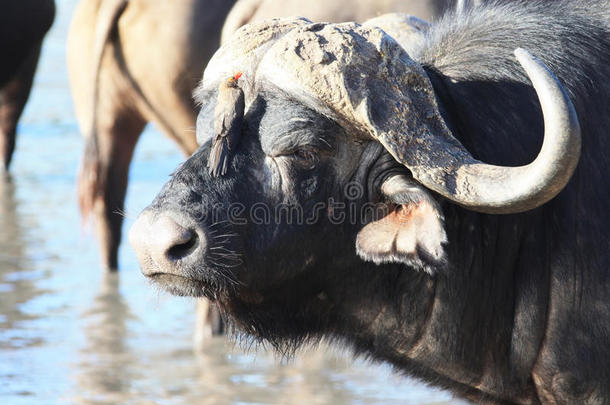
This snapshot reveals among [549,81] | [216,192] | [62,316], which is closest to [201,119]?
[216,192]

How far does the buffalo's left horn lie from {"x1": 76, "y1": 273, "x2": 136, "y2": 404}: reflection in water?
8.11 feet

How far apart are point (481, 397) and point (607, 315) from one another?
46 cm

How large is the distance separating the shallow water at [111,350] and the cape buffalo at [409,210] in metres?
0.44

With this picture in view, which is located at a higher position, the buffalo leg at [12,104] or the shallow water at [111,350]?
the buffalo leg at [12,104]

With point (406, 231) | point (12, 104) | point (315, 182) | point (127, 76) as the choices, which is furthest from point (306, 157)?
point (12, 104)

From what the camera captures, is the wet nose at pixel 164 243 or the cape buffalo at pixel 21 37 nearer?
the wet nose at pixel 164 243

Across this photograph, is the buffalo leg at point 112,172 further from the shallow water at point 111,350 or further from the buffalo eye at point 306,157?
the buffalo eye at point 306,157

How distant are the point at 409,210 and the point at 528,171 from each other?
1.16 ft

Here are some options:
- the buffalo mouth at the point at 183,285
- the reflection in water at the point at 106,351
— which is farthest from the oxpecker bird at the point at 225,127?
the reflection in water at the point at 106,351

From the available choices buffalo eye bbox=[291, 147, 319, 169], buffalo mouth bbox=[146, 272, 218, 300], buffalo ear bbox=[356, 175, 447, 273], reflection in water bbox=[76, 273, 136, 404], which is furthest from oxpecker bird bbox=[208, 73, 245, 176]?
reflection in water bbox=[76, 273, 136, 404]

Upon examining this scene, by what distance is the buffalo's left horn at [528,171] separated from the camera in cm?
265

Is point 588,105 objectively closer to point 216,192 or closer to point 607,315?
point 607,315

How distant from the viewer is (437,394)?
16.3ft

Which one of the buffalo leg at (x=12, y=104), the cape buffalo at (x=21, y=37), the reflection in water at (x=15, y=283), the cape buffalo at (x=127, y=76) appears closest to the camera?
the reflection in water at (x=15, y=283)
